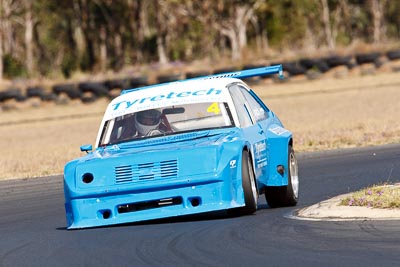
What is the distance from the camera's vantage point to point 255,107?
11719 millimetres

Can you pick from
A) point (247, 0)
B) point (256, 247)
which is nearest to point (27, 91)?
point (247, 0)

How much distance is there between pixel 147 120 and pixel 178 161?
140 cm

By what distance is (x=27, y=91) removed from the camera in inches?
1626

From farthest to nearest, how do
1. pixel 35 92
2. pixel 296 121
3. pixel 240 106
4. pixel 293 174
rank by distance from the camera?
pixel 35 92, pixel 296 121, pixel 293 174, pixel 240 106

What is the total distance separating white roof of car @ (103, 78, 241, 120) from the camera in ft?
36.0

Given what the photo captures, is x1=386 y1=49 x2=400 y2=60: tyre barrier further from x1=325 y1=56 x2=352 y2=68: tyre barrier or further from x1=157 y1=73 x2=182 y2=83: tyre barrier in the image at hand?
x1=157 y1=73 x2=182 y2=83: tyre barrier

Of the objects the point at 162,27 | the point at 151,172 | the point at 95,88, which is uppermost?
the point at 151,172

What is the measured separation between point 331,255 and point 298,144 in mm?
12970

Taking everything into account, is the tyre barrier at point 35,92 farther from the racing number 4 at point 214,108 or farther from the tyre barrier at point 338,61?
the racing number 4 at point 214,108

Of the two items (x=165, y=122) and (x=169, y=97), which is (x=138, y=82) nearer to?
(x=169, y=97)

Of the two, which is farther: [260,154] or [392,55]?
[392,55]

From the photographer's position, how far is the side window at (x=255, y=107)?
11.5 meters

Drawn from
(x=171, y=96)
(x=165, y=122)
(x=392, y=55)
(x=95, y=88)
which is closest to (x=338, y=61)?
(x=392, y=55)

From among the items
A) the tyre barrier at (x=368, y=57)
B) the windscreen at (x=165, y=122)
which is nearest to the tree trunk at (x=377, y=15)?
the tyre barrier at (x=368, y=57)
